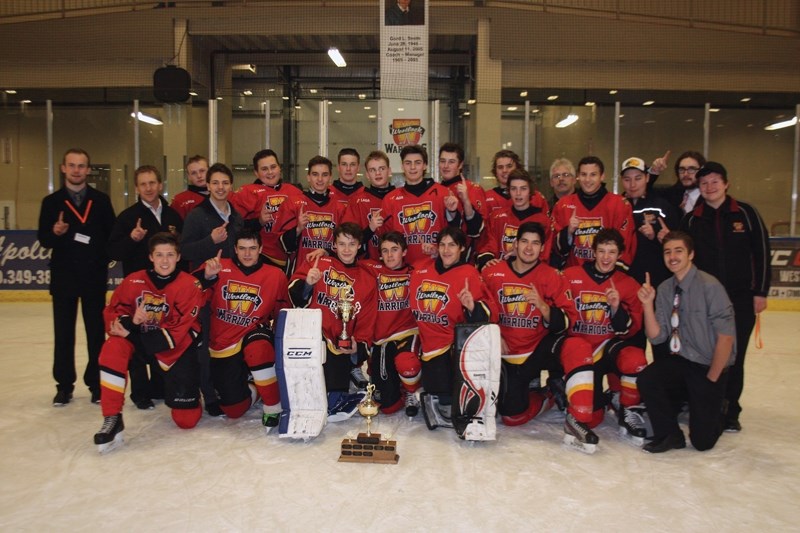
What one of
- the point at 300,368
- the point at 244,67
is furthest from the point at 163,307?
the point at 244,67

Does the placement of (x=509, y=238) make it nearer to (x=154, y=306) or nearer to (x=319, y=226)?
(x=319, y=226)

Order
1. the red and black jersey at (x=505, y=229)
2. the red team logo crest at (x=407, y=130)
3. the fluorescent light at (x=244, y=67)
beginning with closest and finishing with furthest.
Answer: the red and black jersey at (x=505, y=229)
the red team logo crest at (x=407, y=130)
the fluorescent light at (x=244, y=67)

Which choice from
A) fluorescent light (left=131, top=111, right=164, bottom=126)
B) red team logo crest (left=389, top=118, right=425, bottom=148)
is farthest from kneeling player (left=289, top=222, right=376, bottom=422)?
fluorescent light (left=131, top=111, right=164, bottom=126)

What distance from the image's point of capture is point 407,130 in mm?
7227

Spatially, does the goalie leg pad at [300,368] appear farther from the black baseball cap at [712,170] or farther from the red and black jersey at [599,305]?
the black baseball cap at [712,170]

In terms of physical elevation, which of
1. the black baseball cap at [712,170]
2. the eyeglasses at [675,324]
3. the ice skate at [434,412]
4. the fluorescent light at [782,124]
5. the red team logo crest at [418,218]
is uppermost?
the fluorescent light at [782,124]

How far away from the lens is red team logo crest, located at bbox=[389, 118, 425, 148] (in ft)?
23.6

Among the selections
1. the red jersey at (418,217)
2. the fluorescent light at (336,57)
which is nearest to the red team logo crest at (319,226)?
the red jersey at (418,217)

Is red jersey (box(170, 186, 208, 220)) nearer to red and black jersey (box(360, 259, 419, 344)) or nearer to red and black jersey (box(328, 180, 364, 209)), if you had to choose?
red and black jersey (box(328, 180, 364, 209))

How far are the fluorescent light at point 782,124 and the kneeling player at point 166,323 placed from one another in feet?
26.7

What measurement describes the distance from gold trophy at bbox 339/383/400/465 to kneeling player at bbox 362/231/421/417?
0.64 metres

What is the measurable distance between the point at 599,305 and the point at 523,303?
15.1 inches

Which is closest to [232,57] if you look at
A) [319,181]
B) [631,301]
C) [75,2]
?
[75,2]

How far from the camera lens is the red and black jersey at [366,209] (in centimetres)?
387
